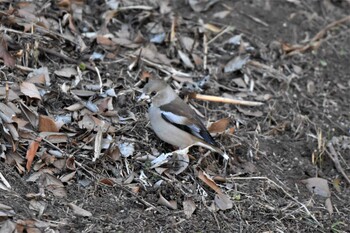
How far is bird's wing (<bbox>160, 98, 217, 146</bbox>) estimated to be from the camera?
21.6 feet

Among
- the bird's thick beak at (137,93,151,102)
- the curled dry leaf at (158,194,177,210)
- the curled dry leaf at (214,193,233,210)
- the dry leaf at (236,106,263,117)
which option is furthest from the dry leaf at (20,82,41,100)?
the dry leaf at (236,106,263,117)

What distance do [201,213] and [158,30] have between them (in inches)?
112

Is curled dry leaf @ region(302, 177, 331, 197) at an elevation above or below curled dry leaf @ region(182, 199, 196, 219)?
below

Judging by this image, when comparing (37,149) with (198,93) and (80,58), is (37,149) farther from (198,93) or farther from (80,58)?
(198,93)

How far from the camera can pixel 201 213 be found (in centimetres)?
607

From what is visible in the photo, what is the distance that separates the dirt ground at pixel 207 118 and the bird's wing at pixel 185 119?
0.77 ft

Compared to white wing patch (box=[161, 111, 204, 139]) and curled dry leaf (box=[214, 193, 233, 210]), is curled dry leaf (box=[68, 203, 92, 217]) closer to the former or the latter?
curled dry leaf (box=[214, 193, 233, 210])

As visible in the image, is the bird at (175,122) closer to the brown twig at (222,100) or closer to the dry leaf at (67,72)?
the brown twig at (222,100)

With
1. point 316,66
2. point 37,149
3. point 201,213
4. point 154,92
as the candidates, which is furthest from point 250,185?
point 316,66

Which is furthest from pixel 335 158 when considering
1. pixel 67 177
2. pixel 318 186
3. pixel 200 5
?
pixel 67 177

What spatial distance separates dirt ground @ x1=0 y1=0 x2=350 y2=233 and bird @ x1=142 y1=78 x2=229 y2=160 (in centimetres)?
16

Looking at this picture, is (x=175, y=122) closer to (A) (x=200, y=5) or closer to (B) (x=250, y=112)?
(B) (x=250, y=112)

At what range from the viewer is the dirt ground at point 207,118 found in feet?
19.3

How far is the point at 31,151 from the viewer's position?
6.02 m
